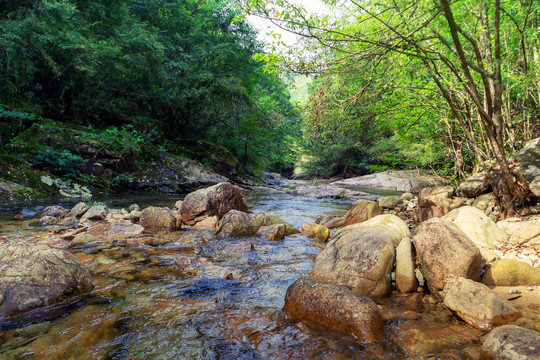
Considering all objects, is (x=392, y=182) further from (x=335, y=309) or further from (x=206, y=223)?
(x=335, y=309)

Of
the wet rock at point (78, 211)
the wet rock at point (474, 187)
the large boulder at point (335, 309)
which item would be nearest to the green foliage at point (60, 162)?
the wet rock at point (78, 211)

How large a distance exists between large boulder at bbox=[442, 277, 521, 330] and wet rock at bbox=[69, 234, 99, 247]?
231 inches

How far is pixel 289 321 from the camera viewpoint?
10.1 ft

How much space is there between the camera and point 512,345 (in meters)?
2.23

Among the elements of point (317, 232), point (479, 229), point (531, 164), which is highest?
point (531, 164)

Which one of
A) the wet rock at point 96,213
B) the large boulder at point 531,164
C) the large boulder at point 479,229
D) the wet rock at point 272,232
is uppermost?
the large boulder at point 531,164

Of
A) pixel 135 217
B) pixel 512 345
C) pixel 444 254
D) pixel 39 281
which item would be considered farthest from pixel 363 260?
pixel 135 217

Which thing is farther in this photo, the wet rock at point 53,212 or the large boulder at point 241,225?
the wet rock at point 53,212

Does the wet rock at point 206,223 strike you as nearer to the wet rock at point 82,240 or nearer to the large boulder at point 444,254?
the wet rock at point 82,240

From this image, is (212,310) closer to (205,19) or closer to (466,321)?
(466,321)

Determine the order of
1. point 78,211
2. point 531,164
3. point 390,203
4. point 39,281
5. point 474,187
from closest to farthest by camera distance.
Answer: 1. point 39,281
2. point 531,164
3. point 474,187
4. point 78,211
5. point 390,203

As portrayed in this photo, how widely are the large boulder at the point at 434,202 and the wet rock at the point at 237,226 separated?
4.50 meters

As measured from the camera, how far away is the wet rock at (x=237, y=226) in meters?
6.44

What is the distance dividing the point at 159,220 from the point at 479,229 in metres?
6.40
